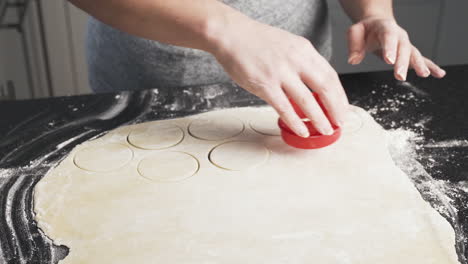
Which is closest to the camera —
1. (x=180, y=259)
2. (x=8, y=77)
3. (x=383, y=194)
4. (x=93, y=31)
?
(x=180, y=259)

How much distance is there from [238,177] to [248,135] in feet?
0.46

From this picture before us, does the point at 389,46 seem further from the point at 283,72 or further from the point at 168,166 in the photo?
the point at 168,166

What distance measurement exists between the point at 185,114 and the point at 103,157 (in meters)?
0.20

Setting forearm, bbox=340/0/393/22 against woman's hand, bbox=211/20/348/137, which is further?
forearm, bbox=340/0/393/22

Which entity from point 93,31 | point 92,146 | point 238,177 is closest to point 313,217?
point 238,177

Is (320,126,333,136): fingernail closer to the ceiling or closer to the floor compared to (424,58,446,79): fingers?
closer to the floor

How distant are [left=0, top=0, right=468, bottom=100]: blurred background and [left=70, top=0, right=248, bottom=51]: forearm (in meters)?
1.13

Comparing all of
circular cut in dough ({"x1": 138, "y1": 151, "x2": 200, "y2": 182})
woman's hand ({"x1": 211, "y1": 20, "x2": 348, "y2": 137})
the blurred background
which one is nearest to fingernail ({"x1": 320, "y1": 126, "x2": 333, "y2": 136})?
woman's hand ({"x1": 211, "y1": 20, "x2": 348, "y2": 137})

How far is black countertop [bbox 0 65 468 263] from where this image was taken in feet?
2.53

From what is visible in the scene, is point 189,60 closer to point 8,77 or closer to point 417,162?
point 417,162

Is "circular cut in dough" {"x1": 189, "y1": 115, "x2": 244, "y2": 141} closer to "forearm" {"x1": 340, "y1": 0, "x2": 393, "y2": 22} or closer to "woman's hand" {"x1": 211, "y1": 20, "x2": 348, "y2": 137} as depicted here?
"woman's hand" {"x1": 211, "y1": 20, "x2": 348, "y2": 137}

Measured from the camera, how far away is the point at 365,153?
0.90m

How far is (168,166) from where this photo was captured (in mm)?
883

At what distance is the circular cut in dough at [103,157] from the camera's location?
890 millimetres
